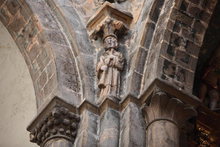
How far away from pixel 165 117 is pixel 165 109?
105mm

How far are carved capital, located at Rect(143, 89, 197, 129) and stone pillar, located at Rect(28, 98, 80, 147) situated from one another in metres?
0.79

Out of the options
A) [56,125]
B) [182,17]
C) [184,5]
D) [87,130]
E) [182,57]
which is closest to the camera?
[87,130]

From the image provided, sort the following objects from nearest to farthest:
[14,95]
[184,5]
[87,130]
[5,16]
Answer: [87,130]
[184,5]
[5,16]
[14,95]

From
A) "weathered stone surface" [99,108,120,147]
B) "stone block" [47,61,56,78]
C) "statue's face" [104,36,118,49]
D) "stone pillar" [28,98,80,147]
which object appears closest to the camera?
"weathered stone surface" [99,108,120,147]

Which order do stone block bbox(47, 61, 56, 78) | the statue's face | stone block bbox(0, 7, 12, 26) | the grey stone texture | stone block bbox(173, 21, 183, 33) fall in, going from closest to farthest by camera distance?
the grey stone texture
stone block bbox(47, 61, 56, 78)
stone block bbox(173, 21, 183, 33)
the statue's face
stone block bbox(0, 7, 12, 26)

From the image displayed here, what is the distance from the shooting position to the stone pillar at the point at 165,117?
804 centimetres

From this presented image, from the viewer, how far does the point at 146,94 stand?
8.41 m

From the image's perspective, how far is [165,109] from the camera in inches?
326

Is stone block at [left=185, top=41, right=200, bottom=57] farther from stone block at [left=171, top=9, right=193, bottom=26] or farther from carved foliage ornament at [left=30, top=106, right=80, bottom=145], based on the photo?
carved foliage ornament at [left=30, top=106, right=80, bottom=145]

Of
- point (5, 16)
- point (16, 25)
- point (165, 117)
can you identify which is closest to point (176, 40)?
point (165, 117)

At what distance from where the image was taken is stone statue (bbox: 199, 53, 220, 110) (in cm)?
969

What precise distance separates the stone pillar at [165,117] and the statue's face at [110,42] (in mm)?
1099

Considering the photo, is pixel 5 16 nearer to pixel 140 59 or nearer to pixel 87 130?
pixel 140 59

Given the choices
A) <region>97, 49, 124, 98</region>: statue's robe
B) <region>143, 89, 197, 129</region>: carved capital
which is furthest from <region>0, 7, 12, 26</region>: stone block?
<region>143, 89, 197, 129</region>: carved capital
